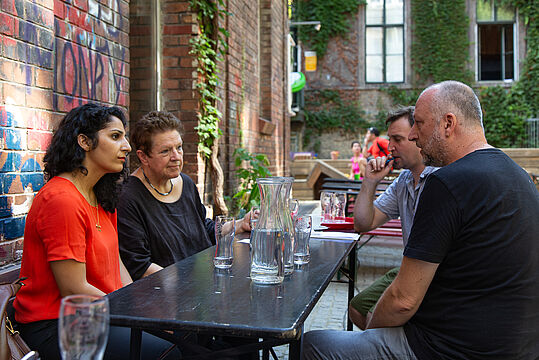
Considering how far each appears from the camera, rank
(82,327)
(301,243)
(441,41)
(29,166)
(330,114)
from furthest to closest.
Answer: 1. (330,114)
2. (441,41)
3. (29,166)
4. (301,243)
5. (82,327)

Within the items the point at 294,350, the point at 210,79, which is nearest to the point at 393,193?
the point at 294,350

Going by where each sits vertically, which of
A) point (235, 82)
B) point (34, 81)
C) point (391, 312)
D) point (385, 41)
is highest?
point (385, 41)

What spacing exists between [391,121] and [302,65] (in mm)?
15289

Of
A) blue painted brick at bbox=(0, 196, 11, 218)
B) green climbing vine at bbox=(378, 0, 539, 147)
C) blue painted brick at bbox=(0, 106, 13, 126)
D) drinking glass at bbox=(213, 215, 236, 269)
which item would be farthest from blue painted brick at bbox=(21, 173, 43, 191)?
green climbing vine at bbox=(378, 0, 539, 147)

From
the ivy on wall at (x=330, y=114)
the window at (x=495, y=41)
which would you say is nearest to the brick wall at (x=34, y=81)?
the ivy on wall at (x=330, y=114)

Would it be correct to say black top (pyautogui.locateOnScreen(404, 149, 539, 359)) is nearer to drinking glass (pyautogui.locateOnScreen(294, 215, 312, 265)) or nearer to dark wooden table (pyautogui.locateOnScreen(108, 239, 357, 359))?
dark wooden table (pyautogui.locateOnScreen(108, 239, 357, 359))

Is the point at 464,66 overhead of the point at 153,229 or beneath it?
overhead

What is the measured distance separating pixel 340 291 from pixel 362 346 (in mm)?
3427

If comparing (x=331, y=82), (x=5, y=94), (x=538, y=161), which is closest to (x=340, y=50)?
(x=331, y=82)

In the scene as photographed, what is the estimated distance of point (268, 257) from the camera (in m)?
1.95

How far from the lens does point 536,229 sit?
1.72 metres

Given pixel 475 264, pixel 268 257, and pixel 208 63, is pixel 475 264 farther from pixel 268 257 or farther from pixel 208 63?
pixel 208 63

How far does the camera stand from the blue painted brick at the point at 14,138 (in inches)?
101

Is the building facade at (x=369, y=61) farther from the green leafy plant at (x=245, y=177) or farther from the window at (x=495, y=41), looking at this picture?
the green leafy plant at (x=245, y=177)
